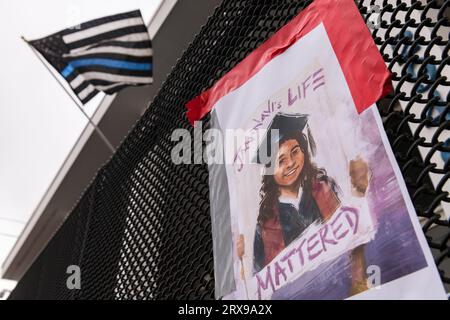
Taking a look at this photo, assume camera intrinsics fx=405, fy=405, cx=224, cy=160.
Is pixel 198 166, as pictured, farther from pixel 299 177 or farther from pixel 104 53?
pixel 104 53

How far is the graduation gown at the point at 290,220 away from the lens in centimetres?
42

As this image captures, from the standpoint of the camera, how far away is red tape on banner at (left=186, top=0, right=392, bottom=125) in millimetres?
412

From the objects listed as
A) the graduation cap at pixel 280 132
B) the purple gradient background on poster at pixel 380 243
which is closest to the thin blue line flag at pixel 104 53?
the graduation cap at pixel 280 132

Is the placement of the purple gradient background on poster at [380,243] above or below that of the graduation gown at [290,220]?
below

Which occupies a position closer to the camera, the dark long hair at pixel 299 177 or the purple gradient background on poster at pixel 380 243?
the purple gradient background on poster at pixel 380 243

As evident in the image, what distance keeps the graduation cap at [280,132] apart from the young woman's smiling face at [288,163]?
0.01 meters

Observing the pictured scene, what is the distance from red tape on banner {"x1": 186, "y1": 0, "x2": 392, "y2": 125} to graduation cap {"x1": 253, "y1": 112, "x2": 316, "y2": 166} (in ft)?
0.23

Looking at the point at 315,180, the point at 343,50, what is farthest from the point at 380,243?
the point at 343,50

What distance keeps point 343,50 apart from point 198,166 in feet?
1.12

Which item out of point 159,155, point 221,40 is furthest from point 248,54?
point 159,155

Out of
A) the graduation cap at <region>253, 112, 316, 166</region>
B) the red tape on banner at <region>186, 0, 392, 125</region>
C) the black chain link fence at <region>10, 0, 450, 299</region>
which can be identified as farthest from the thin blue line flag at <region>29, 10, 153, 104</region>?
the graduation cap at <region>253, 112, 316, 166</region>

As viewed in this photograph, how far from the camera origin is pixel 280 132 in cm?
51

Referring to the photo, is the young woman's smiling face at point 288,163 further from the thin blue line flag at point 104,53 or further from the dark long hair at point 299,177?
the thin blue line flag at point 104,53

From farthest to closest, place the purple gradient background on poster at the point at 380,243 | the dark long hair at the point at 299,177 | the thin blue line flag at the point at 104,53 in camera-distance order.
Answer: the thin blue line flag at the point at 104,53
the dark long hair at the point at 299,177
the purple gradient background on poster at the point at 380,243
